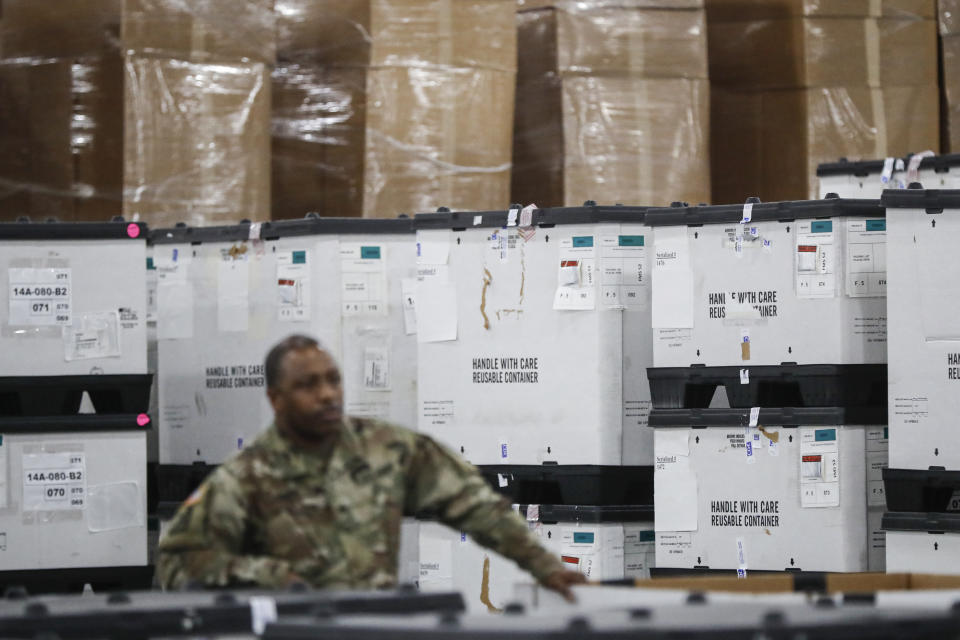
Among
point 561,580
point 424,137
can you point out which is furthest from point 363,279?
point 561,580

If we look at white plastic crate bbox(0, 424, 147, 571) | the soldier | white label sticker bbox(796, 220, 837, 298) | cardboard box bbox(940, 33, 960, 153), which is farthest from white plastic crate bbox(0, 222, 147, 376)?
cardboard box bbox(940, 33, 960, 153)

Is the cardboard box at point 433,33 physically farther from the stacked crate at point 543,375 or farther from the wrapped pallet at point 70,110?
the wrapped pallet at point 70,110

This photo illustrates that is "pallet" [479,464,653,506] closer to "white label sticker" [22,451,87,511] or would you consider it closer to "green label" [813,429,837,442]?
"green label" [813,429,837,442]

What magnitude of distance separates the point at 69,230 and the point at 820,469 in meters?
3.41

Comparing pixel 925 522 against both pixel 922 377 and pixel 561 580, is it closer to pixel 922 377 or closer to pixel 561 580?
pixel 922 377

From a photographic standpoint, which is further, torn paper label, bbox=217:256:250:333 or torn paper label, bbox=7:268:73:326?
torn paper label, bbox=217:256:250:333

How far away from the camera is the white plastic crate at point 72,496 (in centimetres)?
643

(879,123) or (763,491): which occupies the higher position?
(879,123)

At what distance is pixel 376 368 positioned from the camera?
6.84m

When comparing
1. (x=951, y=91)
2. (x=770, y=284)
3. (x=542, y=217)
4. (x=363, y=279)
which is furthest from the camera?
(x=951, y=91)

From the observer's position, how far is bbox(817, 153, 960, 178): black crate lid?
6.87m

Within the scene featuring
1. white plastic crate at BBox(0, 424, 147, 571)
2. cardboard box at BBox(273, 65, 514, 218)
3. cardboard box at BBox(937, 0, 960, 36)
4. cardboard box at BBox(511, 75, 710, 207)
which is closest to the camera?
white plastic crate at BBox(0, 424, 147, 571)

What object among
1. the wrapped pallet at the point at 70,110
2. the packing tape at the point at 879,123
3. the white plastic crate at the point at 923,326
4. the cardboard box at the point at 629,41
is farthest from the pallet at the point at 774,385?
the wrapped pallet at the point at 70,110

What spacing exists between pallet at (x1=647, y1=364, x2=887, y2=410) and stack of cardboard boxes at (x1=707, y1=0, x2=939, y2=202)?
5.38ft
